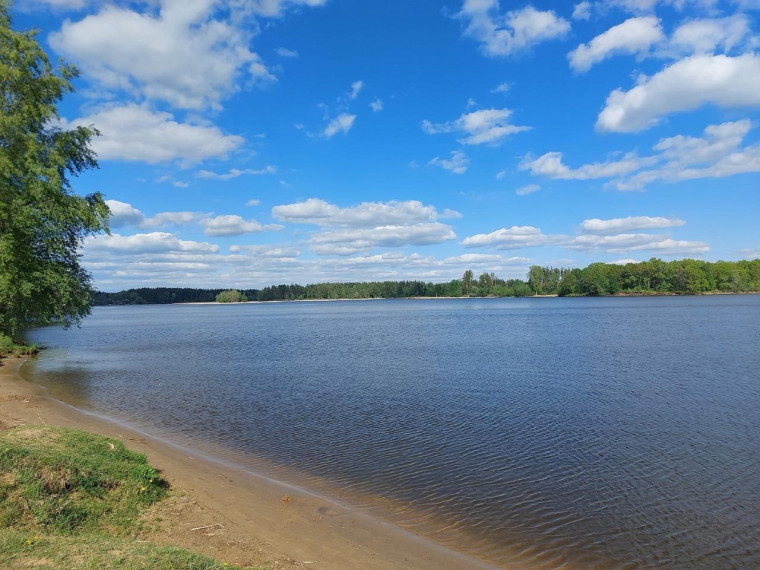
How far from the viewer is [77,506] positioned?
778cm

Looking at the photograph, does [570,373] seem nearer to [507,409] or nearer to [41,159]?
[507,409]

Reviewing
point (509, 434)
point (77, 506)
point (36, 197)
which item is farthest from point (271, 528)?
point (36, 197)

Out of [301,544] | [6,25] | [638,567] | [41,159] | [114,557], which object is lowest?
[638,567]

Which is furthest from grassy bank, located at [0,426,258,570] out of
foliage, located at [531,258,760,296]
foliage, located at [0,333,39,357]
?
foliage, located at [531,258,760,296]

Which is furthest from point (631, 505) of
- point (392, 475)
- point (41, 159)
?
point (41, 159)

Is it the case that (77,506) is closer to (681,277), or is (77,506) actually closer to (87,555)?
(87,555)

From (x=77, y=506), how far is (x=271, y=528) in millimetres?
3215

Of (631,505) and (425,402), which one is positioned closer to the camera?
(631,505)

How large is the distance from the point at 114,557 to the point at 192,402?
55.1ft

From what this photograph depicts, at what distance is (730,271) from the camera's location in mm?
163875

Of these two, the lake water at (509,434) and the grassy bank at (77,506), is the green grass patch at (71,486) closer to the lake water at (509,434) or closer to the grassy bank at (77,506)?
the grassy bank at (77,506)

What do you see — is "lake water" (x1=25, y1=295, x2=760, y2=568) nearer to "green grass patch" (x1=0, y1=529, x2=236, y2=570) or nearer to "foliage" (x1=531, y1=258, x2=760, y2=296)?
"green grass patch" (x1=0, y1=529, x2=236, y2=570)

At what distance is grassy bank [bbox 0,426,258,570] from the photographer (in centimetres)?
607

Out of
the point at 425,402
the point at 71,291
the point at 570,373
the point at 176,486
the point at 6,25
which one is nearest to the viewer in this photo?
the point at 176,486
